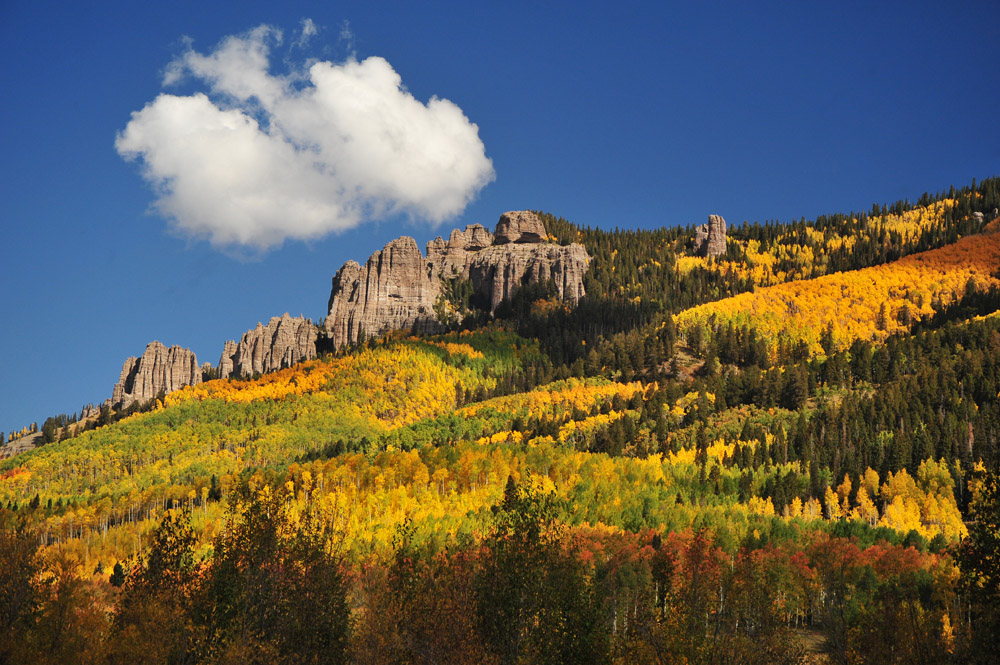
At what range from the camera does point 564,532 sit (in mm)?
56438

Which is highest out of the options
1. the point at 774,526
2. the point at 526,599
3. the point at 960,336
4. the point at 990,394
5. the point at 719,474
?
the point at 960,336

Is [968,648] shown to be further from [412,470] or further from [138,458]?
[138,458]

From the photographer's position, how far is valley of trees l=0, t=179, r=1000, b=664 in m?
44.6

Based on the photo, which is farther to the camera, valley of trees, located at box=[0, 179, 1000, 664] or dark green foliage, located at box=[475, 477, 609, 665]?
valley of trees, located at box=[0, 179, 1000, 664]

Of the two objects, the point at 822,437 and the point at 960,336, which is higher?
the point at 960,336

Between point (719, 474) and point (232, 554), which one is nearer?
point (232, 554)

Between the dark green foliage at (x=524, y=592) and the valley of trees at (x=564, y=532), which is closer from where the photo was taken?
the dark green foliage at (x=524, y=592)

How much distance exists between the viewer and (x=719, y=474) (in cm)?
13375

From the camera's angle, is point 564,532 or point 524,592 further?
point 564,532

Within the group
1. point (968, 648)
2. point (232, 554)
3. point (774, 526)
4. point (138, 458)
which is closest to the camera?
point (968, 648)

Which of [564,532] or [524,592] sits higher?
[564,532]

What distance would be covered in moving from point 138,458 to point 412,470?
8153cm

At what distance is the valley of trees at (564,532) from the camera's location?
1756 inches

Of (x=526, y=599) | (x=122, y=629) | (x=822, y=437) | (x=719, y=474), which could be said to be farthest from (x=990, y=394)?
(x=122, y=629)
